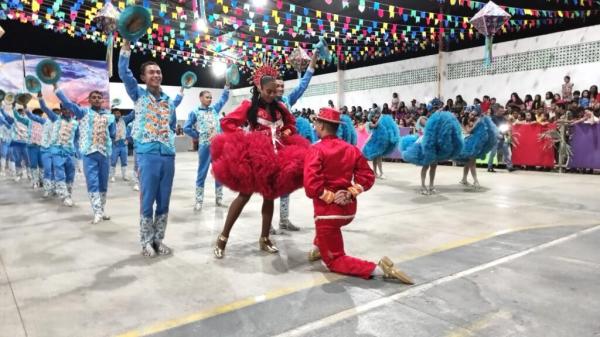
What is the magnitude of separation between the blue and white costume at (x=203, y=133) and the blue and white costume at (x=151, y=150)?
2.53 metres

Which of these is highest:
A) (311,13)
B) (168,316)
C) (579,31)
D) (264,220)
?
(311,13)

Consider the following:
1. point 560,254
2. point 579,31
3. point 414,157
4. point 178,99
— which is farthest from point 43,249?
point 579,31

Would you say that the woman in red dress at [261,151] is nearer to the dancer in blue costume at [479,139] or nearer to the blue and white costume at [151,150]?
the blue and white costume at [151,150]

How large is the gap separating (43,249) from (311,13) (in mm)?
12986

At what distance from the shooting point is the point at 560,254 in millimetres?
4199

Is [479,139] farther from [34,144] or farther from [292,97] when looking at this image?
[34,144]

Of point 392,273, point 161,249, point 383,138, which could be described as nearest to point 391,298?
point 392,273

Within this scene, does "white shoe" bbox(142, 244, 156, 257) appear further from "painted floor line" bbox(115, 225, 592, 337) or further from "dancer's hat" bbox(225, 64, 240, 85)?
"dancer's hat" bbox(225, 64, 240, 85)

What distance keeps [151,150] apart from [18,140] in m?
8.29

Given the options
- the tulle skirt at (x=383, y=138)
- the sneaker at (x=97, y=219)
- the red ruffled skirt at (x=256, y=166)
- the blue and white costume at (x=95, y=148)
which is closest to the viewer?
the red ruffled skirt at (x=256, y=166)

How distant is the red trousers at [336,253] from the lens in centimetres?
360

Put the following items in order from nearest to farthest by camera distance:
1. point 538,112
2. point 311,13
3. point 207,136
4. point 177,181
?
point 207,136, point 177,181, point 538,112, point 311,13

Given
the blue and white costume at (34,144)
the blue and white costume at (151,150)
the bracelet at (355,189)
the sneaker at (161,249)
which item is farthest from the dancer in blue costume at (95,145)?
the blue and white costume at (34,144)

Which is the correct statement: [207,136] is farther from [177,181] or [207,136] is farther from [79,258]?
[177,181]
